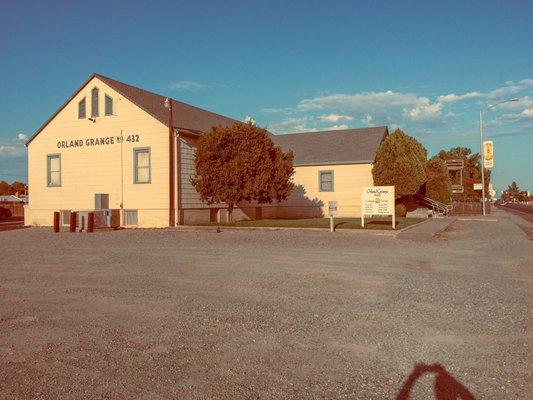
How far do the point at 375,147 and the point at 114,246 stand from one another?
23.0 m

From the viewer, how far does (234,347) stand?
17.5ft

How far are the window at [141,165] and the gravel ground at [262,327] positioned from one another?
45.5 ft

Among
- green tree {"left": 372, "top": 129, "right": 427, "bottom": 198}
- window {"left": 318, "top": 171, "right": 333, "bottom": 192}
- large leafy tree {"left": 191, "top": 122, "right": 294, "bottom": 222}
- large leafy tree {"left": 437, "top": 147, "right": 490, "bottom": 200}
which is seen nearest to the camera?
large leafy tree {"left": 191, "top": 122, "right": 294, "bottom": 222}

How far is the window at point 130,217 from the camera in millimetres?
26705

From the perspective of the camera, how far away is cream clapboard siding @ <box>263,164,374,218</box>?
33.9 meters

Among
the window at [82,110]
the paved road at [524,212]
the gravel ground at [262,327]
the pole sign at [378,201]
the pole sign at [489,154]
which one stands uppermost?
the window at [82,110]

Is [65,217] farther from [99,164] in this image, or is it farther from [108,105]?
[108,105]

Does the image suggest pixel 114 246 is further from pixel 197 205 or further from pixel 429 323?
pixel 429 323

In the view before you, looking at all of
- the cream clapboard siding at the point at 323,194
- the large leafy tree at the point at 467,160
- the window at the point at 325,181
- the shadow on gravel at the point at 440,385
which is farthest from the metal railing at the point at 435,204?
the large leafy tree at the point at 467,160

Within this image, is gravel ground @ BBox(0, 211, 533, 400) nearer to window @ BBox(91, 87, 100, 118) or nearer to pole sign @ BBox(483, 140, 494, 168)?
window @ BBox(91, 87, 100, 118)

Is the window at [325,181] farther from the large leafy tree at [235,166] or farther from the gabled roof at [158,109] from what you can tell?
the large leafy tree at [235,166]

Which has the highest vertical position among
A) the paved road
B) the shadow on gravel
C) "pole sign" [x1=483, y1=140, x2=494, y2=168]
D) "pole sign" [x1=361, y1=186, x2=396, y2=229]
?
"pole sign" [x1=483, y1=140, x2=494, y2=168]

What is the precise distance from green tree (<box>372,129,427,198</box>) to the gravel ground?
18.4m

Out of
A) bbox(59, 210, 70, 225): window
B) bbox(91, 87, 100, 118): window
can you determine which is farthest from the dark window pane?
bbox(59, 210, 70, 225): window
